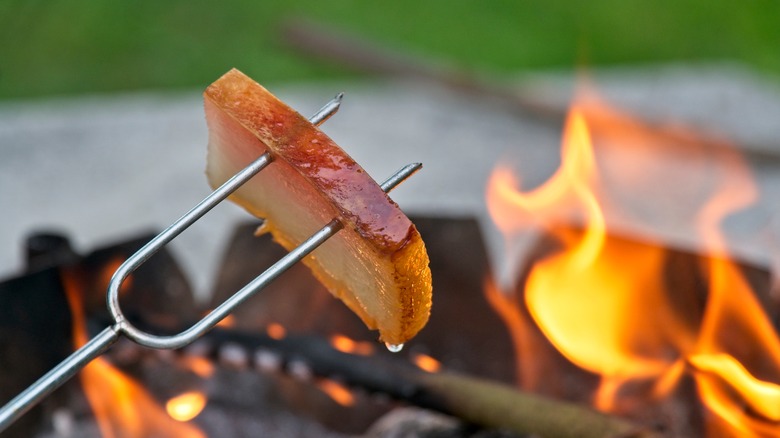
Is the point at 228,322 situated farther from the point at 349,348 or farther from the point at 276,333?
the point at 349,348

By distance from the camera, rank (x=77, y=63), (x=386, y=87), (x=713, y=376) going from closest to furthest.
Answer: (x=713, y=376)
(x=386, y=87)
(x=77, y=63)

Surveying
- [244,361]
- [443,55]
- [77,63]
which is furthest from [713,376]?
[77,63]

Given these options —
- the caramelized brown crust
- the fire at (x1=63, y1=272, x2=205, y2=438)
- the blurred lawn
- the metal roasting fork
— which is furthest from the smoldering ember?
the blurred lawn

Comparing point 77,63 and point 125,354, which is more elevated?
point 125,354

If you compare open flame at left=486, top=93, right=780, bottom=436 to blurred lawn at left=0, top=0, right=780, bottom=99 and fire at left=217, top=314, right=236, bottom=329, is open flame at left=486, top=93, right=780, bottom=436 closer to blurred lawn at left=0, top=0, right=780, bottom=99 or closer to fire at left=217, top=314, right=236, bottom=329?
fire at left=217, top=314, right=236, bottom=329

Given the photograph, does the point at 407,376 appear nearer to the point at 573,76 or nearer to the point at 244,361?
the point at 244,361
